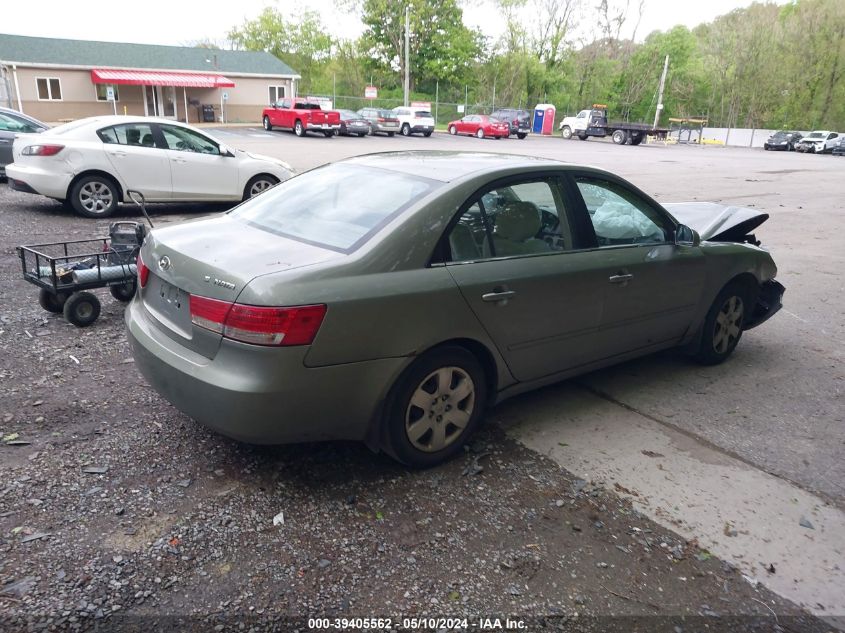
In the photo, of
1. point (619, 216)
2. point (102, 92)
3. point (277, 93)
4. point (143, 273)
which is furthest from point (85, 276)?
point (277, 93)

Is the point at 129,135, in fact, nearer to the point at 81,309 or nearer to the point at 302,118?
the point at 81,309

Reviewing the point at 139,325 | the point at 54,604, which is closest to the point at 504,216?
the point at 139,325

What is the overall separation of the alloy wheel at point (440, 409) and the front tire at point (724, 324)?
2421mm

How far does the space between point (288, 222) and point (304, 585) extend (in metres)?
1.94

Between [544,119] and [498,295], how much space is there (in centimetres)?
5481

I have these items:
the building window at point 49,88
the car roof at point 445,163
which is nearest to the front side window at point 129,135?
the car roof at point 445,163

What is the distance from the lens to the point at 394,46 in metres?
60.5

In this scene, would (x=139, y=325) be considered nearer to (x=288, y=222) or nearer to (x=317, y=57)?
(x=288, y=222)

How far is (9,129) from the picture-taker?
12570 mm

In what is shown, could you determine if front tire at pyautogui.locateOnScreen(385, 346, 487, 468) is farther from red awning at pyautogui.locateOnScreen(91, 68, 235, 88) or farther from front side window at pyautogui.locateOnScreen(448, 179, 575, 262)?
red awning at pyautogui.locateOnScreen(91, 68, 235, 88)

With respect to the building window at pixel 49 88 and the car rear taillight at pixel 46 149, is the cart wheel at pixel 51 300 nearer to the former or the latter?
the car rear taillight at pixel 46 149

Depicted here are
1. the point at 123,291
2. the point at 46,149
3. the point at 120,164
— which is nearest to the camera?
the point at 123,291

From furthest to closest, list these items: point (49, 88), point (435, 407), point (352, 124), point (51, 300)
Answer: point (49, 88)
point (352, 124)
point (51, 300)
point (435, 407)

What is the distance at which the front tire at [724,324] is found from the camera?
510 centimetres
